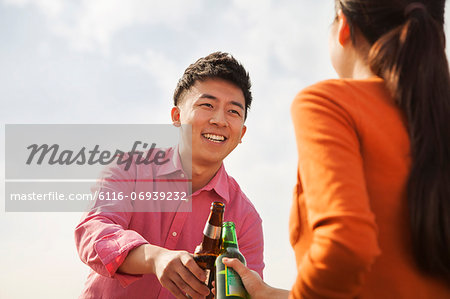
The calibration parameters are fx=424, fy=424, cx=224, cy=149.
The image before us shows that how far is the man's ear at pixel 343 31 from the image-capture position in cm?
159

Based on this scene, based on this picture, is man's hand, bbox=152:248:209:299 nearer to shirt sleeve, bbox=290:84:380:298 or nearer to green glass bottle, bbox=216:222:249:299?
green glass bottle, bbox=216:222:249:299

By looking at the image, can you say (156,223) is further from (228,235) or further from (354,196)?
(354,196)

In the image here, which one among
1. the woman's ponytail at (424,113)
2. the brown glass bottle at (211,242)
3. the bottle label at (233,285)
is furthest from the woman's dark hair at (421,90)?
the brown glass bottle at (211,242)

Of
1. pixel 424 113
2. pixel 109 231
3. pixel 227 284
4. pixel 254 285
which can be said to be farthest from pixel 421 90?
pixel 109 231

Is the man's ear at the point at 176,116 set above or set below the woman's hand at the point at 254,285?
above

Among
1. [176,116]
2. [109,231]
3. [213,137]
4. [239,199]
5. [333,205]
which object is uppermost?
[176,116]

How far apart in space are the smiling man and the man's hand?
360mm

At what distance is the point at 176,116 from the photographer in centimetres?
415

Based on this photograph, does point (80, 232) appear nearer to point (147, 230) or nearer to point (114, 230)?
point (114, 230)

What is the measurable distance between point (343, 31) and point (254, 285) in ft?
3.80

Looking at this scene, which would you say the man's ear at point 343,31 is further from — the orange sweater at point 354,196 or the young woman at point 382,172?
the orange sweater at point 354,196

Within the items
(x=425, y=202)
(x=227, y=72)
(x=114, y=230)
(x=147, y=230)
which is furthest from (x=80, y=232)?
(x=425, y=202)

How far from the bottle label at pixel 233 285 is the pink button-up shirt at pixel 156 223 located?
89cm

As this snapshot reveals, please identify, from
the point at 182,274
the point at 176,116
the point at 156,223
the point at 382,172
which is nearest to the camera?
the point at 382,172
